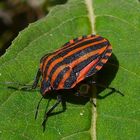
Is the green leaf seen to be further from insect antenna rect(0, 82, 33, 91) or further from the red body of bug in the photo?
the red body of bug

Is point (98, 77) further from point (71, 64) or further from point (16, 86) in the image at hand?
point (16, 86)

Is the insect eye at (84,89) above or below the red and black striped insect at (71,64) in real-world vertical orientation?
below

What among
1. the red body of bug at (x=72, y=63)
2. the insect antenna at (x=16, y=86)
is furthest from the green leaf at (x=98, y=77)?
the red body of bug at (x=72, y=63)

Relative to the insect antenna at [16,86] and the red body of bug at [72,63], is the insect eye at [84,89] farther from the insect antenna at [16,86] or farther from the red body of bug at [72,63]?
the insect antenna at [16,86]

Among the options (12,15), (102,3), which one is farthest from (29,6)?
(102,3)

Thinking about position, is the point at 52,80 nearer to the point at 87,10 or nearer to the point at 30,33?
the point at 30,33

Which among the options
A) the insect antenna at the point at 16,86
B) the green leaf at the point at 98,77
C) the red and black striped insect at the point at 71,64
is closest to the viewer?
the green leaf at the point at 98,77
